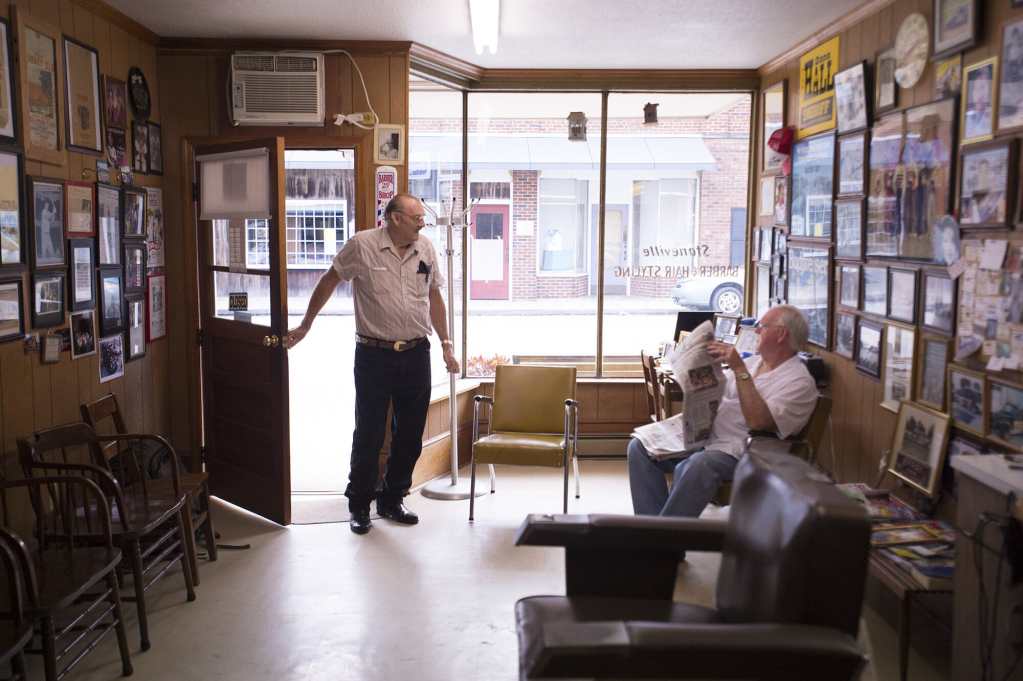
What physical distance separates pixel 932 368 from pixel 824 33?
6.86 feet

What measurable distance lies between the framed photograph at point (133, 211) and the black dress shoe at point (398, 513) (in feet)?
6.33

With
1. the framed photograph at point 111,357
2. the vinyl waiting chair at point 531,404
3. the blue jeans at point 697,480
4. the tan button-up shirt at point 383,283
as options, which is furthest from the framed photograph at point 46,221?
the blue jeans at point 697,480

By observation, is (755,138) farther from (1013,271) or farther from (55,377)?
(55,377)

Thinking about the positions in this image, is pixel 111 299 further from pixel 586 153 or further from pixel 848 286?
pixel 848 286

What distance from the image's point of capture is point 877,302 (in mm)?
4223

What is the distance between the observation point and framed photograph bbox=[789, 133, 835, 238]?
15.7 feet

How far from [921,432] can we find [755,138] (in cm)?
302

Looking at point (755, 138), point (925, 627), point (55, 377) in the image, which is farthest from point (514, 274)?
point (925, 627)

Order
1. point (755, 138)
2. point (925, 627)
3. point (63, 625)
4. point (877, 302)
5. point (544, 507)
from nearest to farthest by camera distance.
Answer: point (63, 625) → point (925, 627) → point (877, 302) → point (544, 507) → point (755, 138)

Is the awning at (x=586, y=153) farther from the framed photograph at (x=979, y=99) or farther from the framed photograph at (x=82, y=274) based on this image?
the framed photograph at (x=979, y=99)

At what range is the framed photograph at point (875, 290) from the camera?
13.6ft

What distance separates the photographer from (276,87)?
5180 mm

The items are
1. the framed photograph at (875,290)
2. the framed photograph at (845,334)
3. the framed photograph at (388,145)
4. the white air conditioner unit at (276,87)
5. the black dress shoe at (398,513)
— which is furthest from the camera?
the framed photograph at (388,145)

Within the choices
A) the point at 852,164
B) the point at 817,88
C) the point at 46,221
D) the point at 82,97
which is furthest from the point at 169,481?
the point at 817,88
